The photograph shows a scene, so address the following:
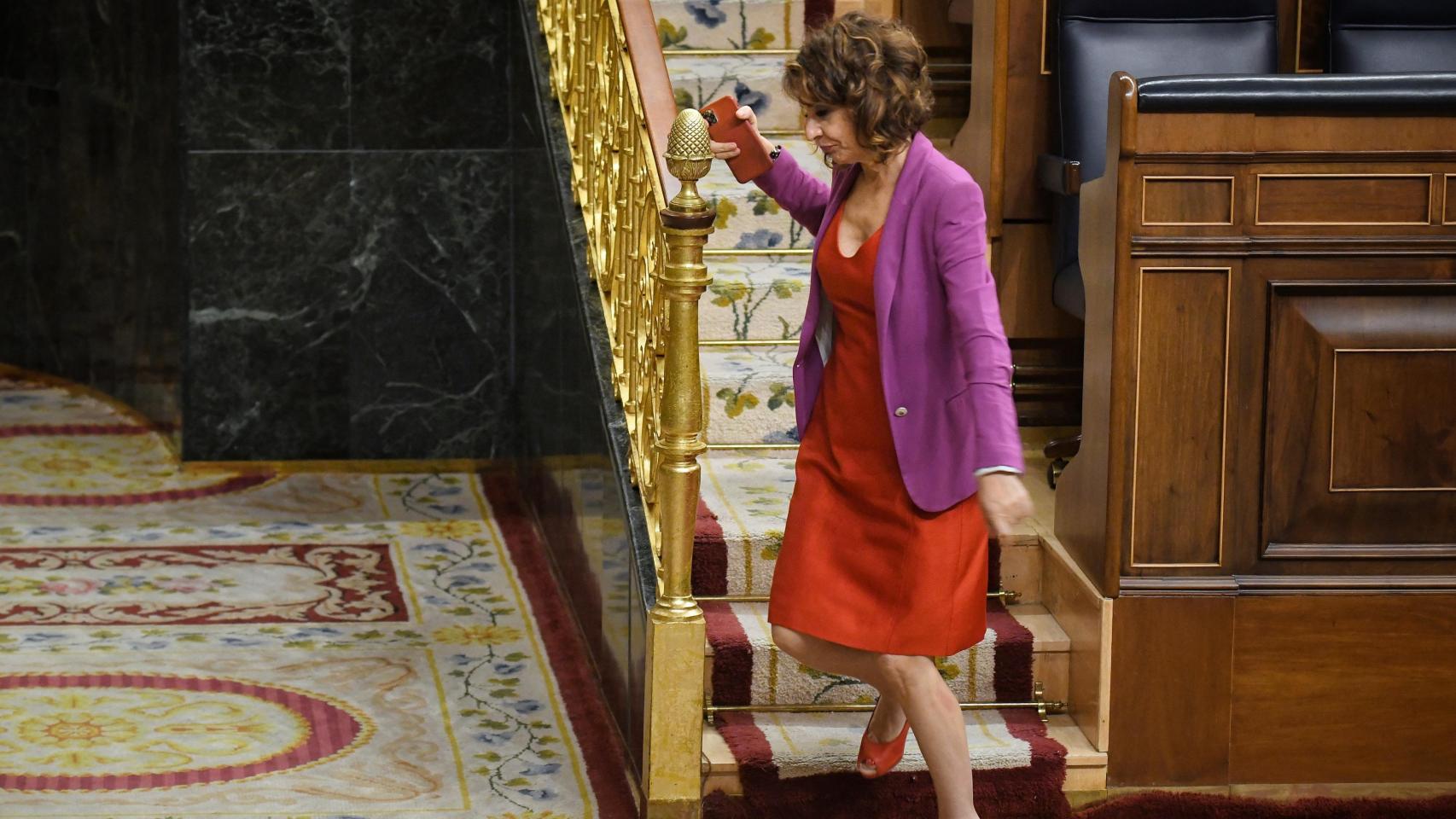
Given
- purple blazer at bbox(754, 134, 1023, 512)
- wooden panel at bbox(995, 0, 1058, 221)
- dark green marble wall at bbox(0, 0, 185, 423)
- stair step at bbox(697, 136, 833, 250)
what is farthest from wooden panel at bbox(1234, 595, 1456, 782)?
dark green marble wall at bbox(0, 0, 185, 423)

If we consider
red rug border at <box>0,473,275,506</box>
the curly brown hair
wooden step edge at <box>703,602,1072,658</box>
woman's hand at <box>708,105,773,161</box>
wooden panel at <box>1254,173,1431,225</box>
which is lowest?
red rug border at <box>0,473,275,506</box>

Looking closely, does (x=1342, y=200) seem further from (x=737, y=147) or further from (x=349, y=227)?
(x=349, y=227)

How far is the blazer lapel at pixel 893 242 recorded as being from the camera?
2951mm

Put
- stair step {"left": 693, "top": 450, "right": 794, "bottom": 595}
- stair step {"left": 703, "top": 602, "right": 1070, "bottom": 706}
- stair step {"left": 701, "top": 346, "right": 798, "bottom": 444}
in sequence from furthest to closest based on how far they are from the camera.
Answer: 1. stair step {"left": 701, "top": 346, "right": 798, "bottom": 444}
2. stair step {"left": 693, "top": 450, "right": 794, "bottom": 595}
3. stair step {"left": 703, "top": 602, "right": 1070, "bottom": 706}

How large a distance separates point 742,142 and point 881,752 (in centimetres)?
111

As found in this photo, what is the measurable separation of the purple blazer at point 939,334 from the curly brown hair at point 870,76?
0.08 m

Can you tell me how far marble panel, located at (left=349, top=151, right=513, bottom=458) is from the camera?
6145 mm

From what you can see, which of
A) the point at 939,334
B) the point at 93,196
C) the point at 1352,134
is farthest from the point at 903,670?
the point at 93,196

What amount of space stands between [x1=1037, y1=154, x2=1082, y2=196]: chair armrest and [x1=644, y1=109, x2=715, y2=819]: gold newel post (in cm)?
130

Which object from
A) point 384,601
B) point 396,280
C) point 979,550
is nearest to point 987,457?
point 979,550

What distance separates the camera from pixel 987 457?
2.81 metres

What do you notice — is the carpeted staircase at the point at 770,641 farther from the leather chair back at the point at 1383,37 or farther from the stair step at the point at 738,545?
the leather chair back at the point at 1383,37

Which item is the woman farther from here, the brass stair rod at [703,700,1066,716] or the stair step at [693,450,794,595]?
the stair step at [693,450,794,595]

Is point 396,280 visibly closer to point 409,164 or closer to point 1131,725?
point 409,164
